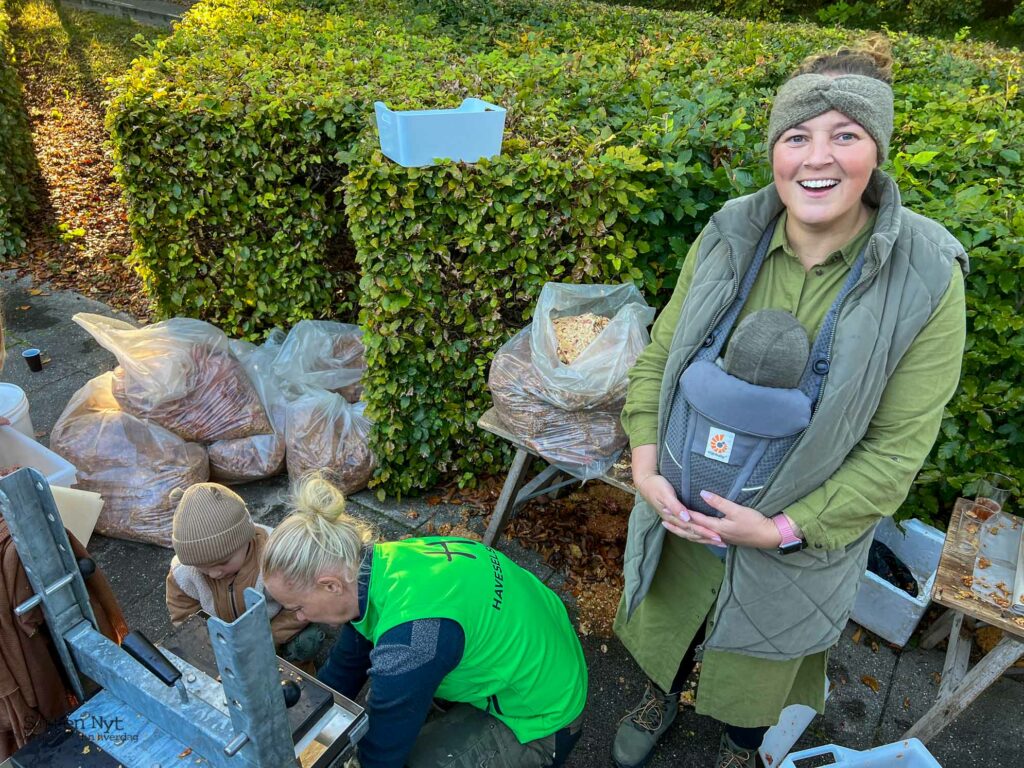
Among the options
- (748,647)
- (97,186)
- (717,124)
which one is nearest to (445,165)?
(717,124)

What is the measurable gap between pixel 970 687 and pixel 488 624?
5.59ft

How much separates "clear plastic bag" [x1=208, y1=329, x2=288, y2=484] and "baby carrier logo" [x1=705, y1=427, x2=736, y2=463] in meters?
2.60

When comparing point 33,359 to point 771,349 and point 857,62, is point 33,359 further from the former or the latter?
point 857,62

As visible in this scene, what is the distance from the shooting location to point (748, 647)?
80.5 inches

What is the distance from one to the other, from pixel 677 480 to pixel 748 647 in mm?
543

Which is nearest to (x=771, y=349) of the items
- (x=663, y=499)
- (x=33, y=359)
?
(x=663, y=499)

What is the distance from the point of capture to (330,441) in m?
3.67

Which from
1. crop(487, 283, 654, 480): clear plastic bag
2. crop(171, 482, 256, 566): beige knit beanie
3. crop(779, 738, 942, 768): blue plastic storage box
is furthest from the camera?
crop(487, 283, 654, 480): clear plastic bag

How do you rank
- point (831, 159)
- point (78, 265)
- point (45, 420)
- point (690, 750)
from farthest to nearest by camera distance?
point (78, 265)
point (45, 420)
point (690, 750)
point (831, 159)

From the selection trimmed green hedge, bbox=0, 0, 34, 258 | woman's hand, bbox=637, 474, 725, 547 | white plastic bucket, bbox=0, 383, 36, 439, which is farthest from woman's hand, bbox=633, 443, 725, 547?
trimmed green hedge, bbox=0, 0, 34, 258

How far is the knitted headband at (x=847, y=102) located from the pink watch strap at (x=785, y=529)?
94 centimetres

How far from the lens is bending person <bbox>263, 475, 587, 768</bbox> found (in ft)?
5.99

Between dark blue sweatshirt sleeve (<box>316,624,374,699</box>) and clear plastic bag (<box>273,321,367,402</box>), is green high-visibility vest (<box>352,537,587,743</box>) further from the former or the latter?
clear plastic bag (<box>273,321,367,402</box>)

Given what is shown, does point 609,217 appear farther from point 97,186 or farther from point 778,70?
point 97,186
